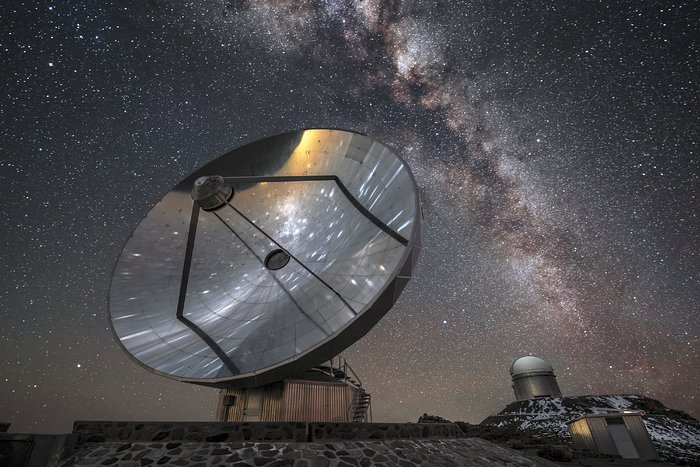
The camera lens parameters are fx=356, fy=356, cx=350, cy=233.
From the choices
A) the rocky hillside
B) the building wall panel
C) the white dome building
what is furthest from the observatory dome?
the building wall panel

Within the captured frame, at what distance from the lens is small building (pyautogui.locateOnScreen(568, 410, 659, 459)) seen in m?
18.2

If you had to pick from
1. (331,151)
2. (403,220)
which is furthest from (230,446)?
(331,151)

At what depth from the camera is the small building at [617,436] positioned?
18.2m

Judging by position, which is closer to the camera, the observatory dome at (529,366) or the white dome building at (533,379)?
the white dome building at (533,379)

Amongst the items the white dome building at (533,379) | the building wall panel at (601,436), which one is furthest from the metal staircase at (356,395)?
the white dome building at (533,379)

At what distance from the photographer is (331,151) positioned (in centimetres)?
1265

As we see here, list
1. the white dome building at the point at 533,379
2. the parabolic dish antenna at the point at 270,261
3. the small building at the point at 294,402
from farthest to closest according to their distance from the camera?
the white dome building at the point at 533,379 → the small building at the point at 294,402 → the parabolic dish antenna at the point at 270,261

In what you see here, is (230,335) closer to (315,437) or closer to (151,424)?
(151,424)

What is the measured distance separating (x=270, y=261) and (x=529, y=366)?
39848mm

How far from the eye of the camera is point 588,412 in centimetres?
3186

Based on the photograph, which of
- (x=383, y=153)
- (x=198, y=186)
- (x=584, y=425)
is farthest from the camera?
(x=584, y=425)

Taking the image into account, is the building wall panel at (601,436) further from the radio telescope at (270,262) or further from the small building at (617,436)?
the radio telescope at (270,262)

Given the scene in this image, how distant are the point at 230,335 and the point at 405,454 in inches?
235

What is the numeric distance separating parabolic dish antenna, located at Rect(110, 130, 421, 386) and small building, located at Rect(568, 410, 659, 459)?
19023mm
